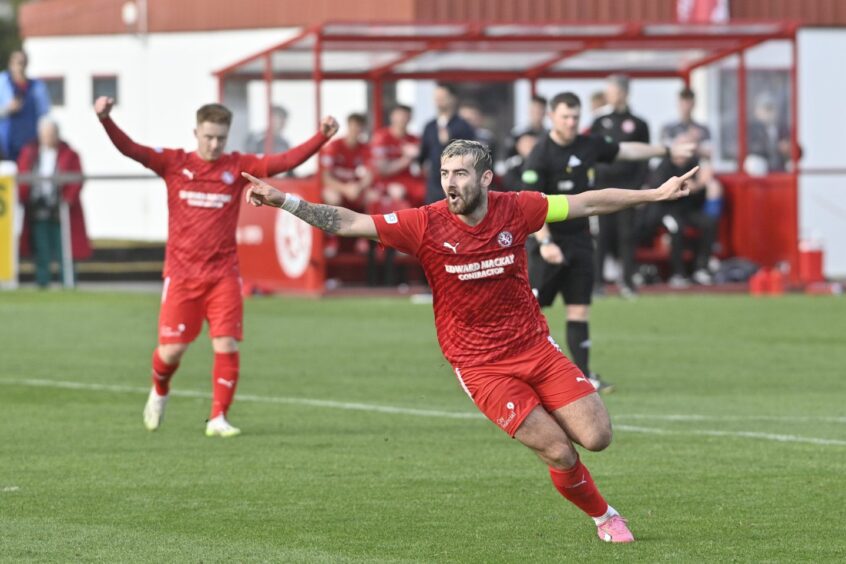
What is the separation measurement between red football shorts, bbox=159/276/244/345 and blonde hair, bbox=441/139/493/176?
3980 millimetres

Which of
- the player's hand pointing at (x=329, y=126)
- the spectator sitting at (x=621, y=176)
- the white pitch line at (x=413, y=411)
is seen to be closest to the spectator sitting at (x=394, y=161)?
the spectator sitting at (x=621, y=176)

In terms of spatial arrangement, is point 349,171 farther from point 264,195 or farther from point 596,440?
point 264,195

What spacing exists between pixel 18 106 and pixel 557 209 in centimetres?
1701

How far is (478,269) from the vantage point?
795 cm

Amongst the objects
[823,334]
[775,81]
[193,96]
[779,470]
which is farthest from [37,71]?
[779,470]

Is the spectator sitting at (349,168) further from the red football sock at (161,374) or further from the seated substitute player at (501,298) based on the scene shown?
the seated substitute player at (501,298)

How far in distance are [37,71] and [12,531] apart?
34.2 m

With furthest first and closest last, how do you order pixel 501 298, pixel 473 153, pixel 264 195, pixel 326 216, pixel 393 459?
1. pixel 393 459
2. pixel 501 298
3. pixel 326 216
4. pixel 473 153
5. pixel 264 195

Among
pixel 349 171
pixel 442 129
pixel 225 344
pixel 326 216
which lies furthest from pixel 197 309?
pixel 349 171

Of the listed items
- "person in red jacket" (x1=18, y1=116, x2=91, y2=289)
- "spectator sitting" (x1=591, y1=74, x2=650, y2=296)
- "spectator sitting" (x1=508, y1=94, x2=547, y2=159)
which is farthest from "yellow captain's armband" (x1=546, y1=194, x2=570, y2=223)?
"person in red jacket" (x1=18, y1=116, x2=91, y2=289)

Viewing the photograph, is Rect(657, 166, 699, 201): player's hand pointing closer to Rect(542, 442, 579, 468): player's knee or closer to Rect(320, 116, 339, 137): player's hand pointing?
Rect(542, 442, 579, 468): player's knee

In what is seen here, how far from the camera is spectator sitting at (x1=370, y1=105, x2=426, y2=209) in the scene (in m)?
23.1

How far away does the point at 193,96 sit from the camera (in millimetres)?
36750

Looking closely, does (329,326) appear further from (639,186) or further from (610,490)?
(610,490)
